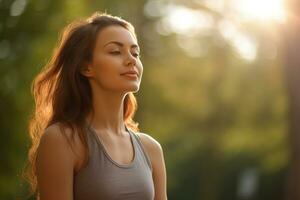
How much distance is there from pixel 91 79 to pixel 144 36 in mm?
17764

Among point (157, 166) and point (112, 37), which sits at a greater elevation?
point (112, 37)

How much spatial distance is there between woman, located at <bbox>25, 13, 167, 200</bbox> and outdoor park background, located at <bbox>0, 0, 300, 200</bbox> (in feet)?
→ 35.0

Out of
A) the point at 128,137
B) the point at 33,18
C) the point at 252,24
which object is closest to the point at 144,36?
the point at 252,24

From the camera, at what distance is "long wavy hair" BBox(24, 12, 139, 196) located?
404 centimetres

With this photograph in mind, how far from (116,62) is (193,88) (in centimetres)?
2297

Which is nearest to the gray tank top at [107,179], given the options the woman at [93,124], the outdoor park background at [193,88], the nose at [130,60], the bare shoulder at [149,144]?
the woman at [93,124]

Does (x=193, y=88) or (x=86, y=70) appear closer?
(x=86, y=70)

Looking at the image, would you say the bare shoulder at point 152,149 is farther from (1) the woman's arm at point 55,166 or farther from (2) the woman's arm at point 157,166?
(1) the woman's arm at point 55,166

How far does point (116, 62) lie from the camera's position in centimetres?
402

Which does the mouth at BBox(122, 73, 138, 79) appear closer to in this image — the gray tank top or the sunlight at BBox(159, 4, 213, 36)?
the gray tank top

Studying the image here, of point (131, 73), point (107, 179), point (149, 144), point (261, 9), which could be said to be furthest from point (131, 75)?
point (261, 9)

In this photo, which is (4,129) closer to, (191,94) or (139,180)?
(191,94)

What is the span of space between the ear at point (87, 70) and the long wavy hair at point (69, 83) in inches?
0.6

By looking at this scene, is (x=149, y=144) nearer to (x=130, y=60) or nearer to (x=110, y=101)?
(x=110, y=101)
